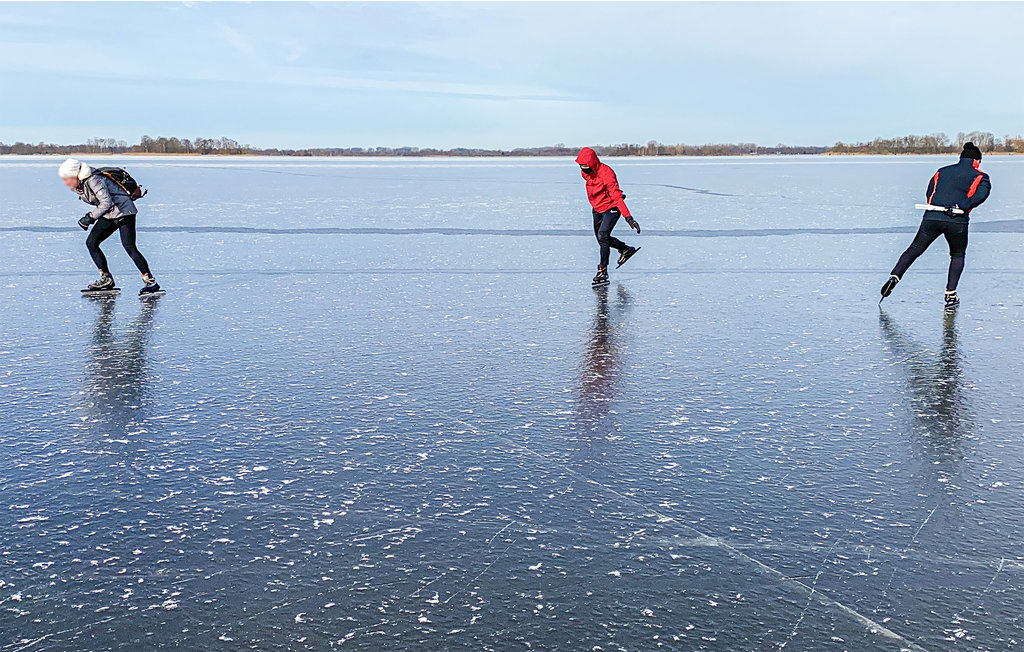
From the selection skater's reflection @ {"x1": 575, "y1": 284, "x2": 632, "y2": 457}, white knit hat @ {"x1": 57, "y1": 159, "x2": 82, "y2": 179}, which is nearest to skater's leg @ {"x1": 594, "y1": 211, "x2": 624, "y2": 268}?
skater's reflection @ {"x1": 575, "y1": 284, "x2": 632, "y2": 457}

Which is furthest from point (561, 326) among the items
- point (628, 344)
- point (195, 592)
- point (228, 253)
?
point (228, 253)

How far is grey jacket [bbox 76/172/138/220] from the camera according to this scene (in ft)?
30.9

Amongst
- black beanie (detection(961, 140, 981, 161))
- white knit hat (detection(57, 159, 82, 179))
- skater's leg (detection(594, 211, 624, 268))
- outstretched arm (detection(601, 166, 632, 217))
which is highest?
black beanie (detection(961, 140, 981, 161))

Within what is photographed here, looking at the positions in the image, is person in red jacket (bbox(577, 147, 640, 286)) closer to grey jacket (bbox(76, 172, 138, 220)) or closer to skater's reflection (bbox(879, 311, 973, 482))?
skater's reflection (bbox(879, 311, 973, 482))

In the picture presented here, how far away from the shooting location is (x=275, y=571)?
324cm

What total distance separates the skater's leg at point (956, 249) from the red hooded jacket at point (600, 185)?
3.25m

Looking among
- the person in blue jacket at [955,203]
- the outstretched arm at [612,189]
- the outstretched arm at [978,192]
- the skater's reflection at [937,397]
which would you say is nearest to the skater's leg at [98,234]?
the outstretched arm at [612,189]

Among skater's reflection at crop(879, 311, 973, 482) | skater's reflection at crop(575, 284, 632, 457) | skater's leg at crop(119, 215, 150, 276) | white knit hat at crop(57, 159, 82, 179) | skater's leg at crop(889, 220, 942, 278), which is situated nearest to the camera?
skater's reflection at crop(879, 311, 973, 482)

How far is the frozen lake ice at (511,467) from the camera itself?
2.96m

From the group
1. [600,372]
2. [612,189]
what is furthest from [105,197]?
[600,372]

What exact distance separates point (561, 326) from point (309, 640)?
17.5 feet

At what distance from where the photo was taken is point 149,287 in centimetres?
964

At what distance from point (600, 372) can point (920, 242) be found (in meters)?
4.37

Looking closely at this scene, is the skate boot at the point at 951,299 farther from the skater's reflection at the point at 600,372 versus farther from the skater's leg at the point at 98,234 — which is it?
the skater's leg at the point at 98,234
